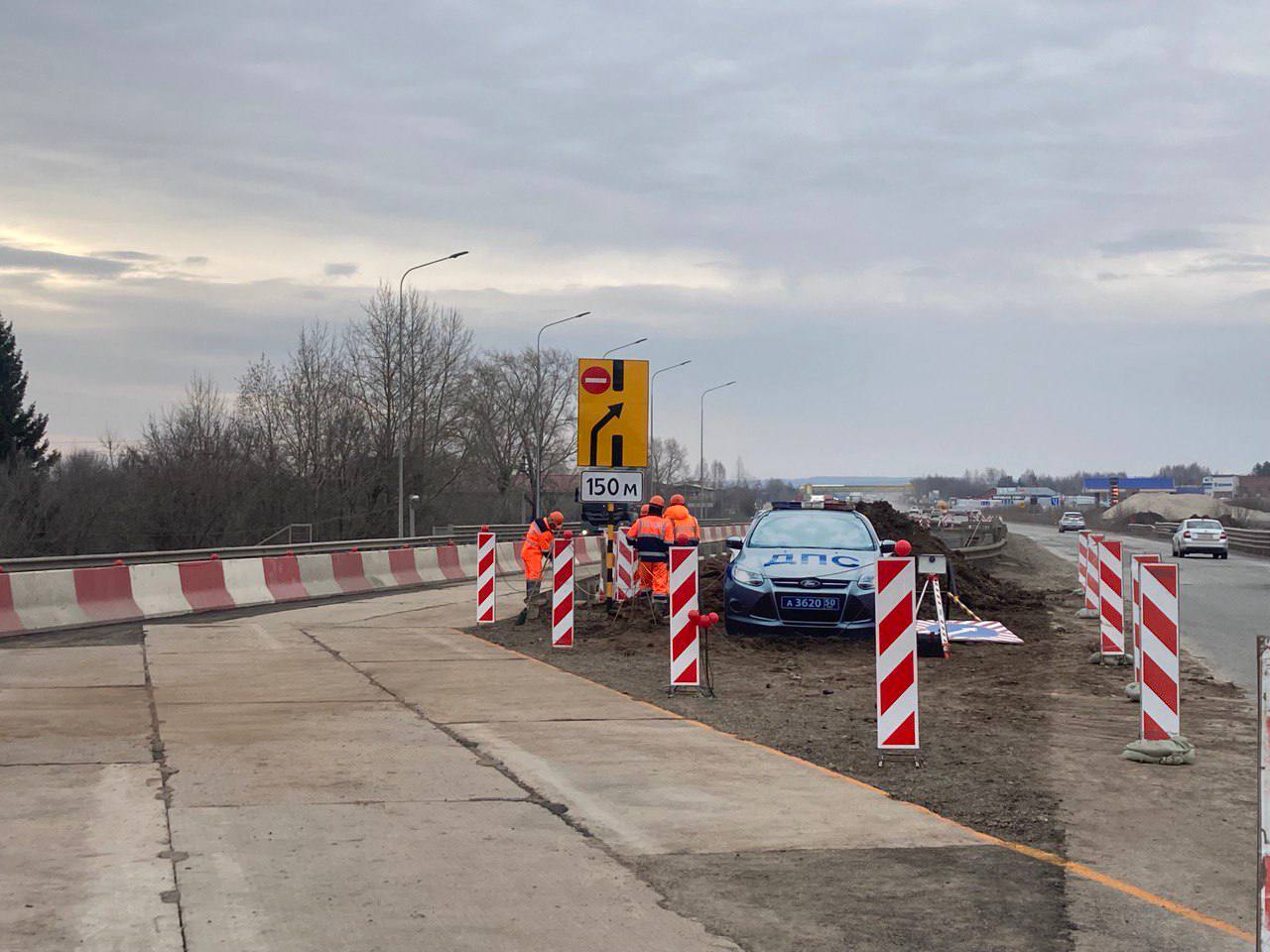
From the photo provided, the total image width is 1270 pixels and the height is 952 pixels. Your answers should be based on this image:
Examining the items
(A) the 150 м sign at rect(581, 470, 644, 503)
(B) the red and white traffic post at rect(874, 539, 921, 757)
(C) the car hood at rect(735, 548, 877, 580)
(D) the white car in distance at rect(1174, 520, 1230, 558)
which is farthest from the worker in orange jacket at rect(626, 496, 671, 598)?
(D) the white car in distance at rect(1174, 520, 1230, 558)

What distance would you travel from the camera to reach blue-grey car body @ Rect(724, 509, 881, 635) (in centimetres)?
1474

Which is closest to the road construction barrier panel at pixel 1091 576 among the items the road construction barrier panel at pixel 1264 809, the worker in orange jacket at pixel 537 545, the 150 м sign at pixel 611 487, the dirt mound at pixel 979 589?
the dirt mound at pixel 979 589

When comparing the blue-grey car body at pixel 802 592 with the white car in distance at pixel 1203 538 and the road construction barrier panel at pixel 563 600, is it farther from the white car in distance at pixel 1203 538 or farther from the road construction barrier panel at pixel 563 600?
the white car in distance at pixel 1203 538

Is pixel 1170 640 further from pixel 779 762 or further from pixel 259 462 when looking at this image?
pixel 259 462

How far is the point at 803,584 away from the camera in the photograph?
14.9 metres

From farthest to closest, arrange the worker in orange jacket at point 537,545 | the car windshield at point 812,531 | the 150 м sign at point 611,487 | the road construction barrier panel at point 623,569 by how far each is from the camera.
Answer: the road construction barrier panel at point 623,569, the 150 м sign at point 611,487, the worker in orange jacket at point 537,545, the car windshield at point 812,531

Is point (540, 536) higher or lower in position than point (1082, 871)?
higher

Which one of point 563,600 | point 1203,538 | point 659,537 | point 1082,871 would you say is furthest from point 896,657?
point 1203,538

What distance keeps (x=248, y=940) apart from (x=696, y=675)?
736cm

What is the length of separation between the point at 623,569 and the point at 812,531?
4709 mm

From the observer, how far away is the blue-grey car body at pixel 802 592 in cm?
1474

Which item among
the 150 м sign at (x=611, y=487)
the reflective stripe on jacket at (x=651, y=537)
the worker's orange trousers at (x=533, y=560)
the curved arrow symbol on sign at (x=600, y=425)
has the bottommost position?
the worker's orange trousers at (x=533, y=560)

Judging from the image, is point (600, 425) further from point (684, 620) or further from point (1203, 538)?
point (1203, 538)

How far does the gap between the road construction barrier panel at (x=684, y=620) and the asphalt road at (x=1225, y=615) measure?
497 cm
